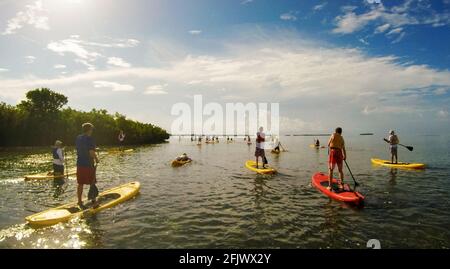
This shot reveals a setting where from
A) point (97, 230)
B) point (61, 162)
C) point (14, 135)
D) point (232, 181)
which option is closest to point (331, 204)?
point (232, 181)

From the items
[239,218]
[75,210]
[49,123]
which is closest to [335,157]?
[239,218]

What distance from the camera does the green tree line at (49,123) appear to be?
62062 millimetres

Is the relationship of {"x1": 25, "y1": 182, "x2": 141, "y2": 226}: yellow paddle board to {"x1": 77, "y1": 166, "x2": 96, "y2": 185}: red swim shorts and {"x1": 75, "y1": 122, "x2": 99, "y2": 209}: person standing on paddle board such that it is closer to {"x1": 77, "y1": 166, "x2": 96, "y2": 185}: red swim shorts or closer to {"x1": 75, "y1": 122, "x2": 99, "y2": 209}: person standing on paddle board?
{"x1": 75, "y1": 122, "x2": 99, "y2": 209}: person standing on paddle board

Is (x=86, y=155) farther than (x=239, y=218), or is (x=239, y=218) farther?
(x=239, y=218)

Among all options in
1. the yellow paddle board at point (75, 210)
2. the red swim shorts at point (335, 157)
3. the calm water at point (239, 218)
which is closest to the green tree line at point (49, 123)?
the calm water at point (239, 218)

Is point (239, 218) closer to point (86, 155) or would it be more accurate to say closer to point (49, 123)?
point (86, 155)

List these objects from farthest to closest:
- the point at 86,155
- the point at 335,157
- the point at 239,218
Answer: the point at 335,157 < the point at 239,218 < the point at 86,155

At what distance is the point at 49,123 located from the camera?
229 feet

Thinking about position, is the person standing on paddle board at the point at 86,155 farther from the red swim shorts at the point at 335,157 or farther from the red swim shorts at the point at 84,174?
the red swim shorts at the point at 335,157

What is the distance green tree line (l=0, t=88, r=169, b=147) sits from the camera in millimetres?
62062

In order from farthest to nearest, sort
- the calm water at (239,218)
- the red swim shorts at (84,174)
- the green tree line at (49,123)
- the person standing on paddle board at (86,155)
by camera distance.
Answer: the green tree line at (49,123), the red swim shorts at (84,174), the person standing on paddle board at (86,155), the calm water at (239,218)

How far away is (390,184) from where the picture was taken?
18281 millimetres

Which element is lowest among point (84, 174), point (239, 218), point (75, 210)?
point (239, 218)
